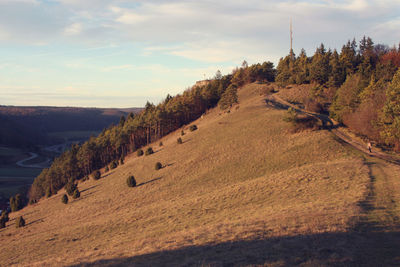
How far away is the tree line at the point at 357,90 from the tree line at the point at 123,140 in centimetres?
2517

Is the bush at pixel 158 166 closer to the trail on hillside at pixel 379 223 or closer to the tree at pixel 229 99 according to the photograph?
the trail on hillside at pixel 379 223

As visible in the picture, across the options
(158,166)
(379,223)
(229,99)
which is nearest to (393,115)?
(379,223)

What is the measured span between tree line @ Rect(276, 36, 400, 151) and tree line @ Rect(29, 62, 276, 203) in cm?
2517

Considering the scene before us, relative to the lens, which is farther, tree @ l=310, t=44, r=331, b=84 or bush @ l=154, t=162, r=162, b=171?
tree @ l=310, t=44, r=331, b=84

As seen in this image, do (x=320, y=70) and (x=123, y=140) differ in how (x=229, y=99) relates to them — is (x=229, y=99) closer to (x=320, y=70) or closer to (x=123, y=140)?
(x=320, y=70)

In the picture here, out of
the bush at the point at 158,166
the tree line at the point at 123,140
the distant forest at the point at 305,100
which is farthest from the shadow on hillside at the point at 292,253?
the tree line at the point at 123,140

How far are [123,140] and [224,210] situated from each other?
2376 inches

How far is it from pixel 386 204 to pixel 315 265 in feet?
34.0

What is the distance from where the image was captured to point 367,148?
116 ft

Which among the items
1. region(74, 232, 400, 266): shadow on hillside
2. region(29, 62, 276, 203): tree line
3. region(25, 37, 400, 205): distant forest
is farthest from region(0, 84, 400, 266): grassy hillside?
region(29, 62, 276, 203): tree line

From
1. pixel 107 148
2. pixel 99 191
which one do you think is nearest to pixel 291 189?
pixel 99 191

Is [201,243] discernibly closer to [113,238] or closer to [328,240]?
[328,240]

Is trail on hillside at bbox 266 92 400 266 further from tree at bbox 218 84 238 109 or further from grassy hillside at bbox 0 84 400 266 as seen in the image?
tree at bbox 218 84 238 109

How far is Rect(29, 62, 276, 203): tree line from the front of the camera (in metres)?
71.7
